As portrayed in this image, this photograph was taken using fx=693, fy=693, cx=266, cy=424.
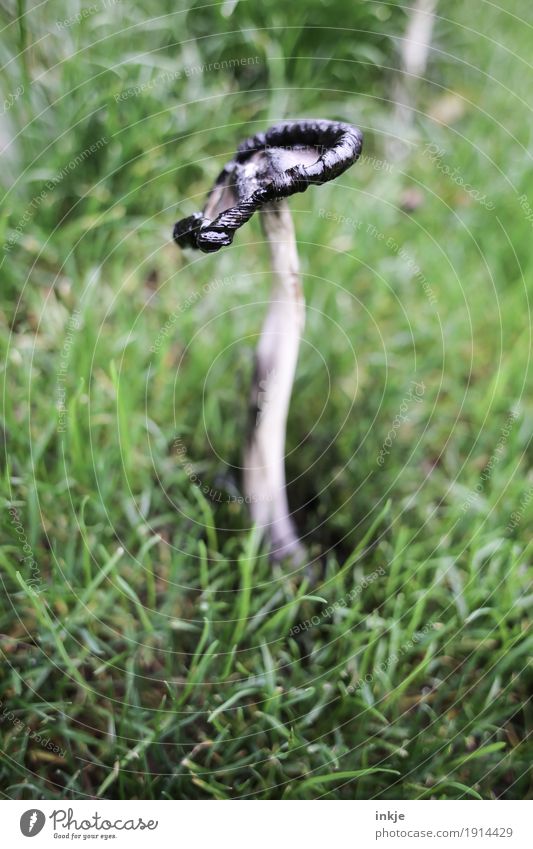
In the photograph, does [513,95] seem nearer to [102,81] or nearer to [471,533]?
[102,81]

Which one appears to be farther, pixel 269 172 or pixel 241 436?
pixel 241 436

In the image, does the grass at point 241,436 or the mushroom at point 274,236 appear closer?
the mushroom at point 274,236

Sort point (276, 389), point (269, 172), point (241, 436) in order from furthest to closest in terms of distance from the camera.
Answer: point (241, 436)
point (276, 389)
point (269, 172)
